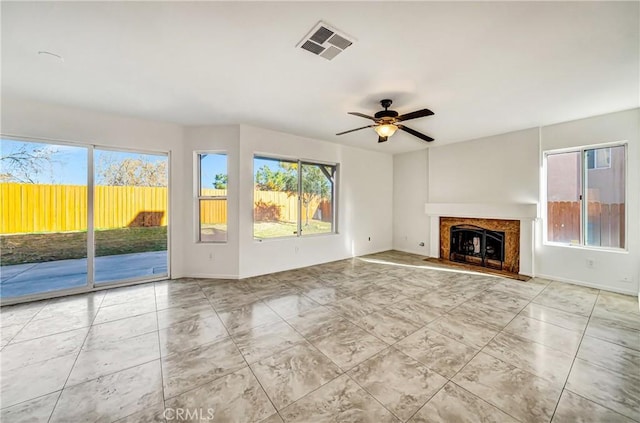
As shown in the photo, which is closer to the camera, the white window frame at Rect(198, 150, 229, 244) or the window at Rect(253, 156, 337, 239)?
the white window frame at Rect(198, 150, 229, 244)

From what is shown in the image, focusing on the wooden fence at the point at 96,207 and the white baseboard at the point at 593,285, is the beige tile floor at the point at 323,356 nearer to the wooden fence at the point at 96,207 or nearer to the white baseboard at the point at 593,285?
the white baseboard at the point at 593,285

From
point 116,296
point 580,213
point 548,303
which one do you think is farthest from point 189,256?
point 580,213

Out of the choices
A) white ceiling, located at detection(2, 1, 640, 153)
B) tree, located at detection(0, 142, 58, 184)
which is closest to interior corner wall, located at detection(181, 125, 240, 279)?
white ceiling, located at detection(2, 1, 640, 153)

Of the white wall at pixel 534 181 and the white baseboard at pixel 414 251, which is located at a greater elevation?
the white wall at pixel 534 181

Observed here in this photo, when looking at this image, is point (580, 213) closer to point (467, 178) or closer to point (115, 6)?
point (467, 178)

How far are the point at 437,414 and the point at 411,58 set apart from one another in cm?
285

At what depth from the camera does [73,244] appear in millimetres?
3689

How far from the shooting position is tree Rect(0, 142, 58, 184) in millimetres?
3270

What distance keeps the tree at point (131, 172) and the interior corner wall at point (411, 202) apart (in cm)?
558

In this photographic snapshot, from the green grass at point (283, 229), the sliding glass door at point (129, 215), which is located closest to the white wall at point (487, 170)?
the green grass at point (283, 229)

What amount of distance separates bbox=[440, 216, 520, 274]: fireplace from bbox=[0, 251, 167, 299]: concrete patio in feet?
19.6

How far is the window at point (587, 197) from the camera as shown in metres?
3.76

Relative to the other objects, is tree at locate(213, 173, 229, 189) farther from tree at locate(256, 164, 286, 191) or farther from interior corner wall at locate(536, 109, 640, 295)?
interior corner wall at locate(536, 109, 640, 295)

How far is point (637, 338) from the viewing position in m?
2.43
